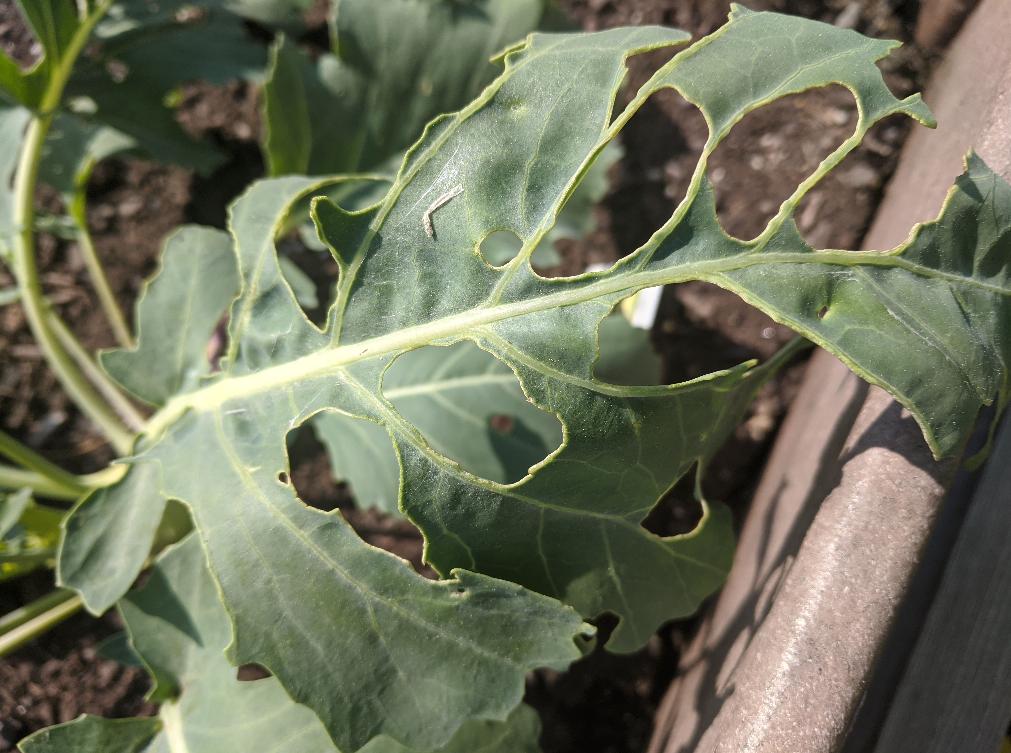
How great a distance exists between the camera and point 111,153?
1.29 meters

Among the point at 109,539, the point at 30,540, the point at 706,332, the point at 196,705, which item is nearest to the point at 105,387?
the point at 30,540

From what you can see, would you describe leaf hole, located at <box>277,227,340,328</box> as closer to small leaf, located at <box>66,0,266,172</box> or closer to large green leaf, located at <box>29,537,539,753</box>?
small leaf, located at <box>66,0,266,172</box>

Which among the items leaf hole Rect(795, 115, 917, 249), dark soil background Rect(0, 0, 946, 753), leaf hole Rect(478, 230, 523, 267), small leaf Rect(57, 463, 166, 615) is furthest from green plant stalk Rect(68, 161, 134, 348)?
leaf hole Rect(795, 115, 917, 249)

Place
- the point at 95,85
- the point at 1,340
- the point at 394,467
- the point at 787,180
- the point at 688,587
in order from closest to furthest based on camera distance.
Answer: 1. the point at 688,587
2. the point at 394,467
3. the point at 95,85
4. the point at 787,180
5. the point at 1,340

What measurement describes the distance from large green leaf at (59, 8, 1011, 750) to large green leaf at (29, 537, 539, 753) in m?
0.17

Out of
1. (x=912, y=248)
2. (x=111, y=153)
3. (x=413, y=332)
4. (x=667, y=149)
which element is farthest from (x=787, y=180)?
(x=111, y=153)

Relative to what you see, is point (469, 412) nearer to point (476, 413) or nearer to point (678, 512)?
point (476, 413)

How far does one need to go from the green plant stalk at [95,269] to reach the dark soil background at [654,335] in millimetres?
48

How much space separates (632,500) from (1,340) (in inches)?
49.5

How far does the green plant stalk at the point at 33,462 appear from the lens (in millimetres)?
1055

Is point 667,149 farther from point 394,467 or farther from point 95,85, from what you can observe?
point 95,85

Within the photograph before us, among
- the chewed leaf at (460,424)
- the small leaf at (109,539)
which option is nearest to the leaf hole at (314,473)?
the chewed leaf at (460,424)

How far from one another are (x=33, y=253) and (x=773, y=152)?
3.77 feet

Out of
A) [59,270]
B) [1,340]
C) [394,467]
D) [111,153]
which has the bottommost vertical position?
[1,340]
